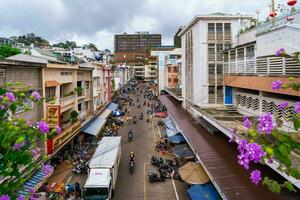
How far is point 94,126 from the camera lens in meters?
35.6

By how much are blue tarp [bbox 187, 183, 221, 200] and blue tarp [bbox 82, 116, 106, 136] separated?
60.1 feet

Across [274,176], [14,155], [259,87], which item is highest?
[259,87]

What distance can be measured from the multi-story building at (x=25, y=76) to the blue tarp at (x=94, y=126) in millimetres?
12233

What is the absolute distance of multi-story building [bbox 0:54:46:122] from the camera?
16.8 metres

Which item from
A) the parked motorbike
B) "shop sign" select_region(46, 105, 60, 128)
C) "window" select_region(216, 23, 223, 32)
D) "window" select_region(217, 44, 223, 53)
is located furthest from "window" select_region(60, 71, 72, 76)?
"window" select_region(216, 23, 223, 32)

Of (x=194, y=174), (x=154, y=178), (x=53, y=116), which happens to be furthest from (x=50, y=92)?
(x=194, y=174)

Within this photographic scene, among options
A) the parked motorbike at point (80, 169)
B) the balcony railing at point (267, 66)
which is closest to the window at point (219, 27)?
the balcony railing at point (267, 66)

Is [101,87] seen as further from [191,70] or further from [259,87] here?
[259,87]

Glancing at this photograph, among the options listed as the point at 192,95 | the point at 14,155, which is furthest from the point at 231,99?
the point at 14,155

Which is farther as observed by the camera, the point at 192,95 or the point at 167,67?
the point at 167,67

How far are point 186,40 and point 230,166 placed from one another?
24.3m

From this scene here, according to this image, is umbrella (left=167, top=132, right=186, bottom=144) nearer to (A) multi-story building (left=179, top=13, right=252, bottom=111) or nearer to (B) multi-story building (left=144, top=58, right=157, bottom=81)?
(A) multi-story building (left=179, top=13, right=252, bottom=111)

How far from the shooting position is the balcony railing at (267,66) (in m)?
15.1

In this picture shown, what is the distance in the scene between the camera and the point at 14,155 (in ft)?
18.1
